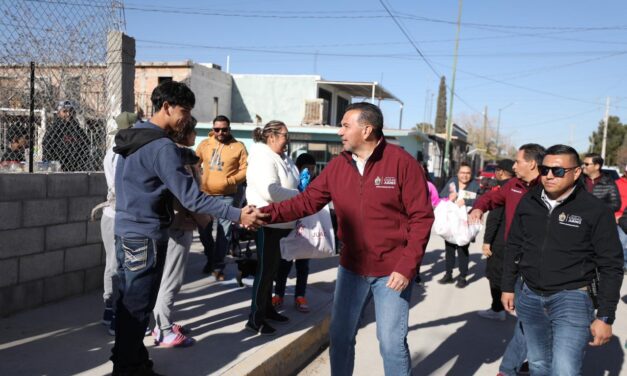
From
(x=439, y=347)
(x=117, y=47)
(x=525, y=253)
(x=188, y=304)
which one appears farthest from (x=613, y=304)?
(x=117, y=47)

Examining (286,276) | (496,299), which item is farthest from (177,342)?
(496,299)

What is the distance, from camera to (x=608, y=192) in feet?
27.4

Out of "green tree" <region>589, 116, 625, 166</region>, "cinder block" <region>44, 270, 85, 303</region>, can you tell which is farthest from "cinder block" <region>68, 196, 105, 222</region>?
"green tree" <region>589, 116, 625, 166</region>

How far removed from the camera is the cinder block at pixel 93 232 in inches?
203

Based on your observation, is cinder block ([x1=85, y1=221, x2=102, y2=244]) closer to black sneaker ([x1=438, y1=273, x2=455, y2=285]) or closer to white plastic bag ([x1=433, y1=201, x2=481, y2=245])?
white plastic bag ([x1=433, y1=201, x2=481, y2=245])

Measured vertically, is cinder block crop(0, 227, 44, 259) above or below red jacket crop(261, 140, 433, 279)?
below

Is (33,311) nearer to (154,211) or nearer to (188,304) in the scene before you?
(188,304)

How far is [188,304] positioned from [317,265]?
3.05 meters

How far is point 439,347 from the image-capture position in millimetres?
4977

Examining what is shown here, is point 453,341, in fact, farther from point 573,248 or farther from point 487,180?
point 487,180

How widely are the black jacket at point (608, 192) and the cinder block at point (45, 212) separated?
26.0 ft

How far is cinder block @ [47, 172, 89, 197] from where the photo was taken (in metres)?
4.69

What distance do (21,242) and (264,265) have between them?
217 cm

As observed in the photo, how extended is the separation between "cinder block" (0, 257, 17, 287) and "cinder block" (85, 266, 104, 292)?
84cm
